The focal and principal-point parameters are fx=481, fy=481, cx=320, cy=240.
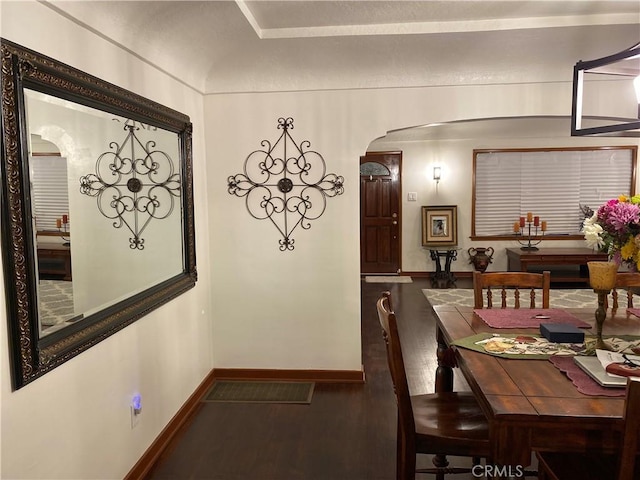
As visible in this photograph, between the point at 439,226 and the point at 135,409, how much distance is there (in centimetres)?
626

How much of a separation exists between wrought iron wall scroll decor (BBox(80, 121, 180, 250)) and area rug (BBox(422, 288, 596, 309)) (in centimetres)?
428

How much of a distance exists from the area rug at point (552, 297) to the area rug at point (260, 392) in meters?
3.12


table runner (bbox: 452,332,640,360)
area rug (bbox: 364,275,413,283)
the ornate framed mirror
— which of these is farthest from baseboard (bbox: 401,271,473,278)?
table runner (bbox: 452,332,640,360)

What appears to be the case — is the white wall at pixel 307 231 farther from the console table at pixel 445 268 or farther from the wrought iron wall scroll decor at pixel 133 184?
the console table at pixel 445 268

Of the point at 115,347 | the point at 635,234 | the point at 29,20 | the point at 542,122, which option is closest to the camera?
the point at 29,20

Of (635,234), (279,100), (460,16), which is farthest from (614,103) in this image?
(279,100)

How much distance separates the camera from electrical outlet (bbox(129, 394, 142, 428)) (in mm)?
2400

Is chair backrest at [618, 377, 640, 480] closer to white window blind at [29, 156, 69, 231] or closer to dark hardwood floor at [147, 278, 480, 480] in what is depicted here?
dark hardwood floor at [147, 278, 480, 480]

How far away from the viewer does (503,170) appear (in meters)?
7.80

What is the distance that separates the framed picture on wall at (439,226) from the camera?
785 centimetres

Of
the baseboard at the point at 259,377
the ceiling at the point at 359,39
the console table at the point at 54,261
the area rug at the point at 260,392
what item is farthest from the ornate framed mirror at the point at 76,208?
the area rug at the point at 260,392

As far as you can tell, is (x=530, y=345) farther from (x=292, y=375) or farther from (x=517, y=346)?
(x=292, y=375)

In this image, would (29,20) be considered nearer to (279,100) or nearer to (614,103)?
(279,100)

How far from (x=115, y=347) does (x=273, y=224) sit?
1.58 metres
